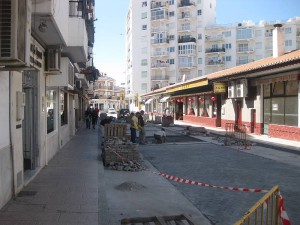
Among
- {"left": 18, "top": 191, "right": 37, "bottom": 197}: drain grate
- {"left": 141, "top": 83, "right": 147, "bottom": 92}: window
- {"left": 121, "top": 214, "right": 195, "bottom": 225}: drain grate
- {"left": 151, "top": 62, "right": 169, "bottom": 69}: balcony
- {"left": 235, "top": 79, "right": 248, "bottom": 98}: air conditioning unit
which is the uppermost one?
{"left": 151, "top": 62, "right": 169, "bottom": 69}: balcony

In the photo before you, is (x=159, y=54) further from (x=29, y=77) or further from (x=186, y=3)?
(x=29, y=77)

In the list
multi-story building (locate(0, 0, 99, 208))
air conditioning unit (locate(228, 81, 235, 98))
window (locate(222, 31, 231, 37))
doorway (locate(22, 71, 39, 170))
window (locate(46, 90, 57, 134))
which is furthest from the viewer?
window (locate(222, 31, 231, 37))

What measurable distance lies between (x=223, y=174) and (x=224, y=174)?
0.03 m

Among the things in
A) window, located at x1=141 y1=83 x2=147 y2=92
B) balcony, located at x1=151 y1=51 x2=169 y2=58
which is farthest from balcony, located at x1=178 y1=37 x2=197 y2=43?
window, located at x1=141 y1=83 x2=147 y2=92

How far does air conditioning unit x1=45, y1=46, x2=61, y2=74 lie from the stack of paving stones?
3020 millimetres

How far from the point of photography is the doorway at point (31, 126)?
9422mm

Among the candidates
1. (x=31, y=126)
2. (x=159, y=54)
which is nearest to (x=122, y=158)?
(x=31, y=126)

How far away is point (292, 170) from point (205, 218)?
5.79 metres

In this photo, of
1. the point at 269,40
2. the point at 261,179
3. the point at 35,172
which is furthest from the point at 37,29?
the point at 269,40

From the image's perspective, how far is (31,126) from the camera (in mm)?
9492

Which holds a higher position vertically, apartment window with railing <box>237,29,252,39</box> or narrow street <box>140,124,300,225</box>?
apartment window with railing <box>237,29,252,39</box>

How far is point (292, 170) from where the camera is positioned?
1101 cm

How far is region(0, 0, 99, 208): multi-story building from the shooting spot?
4684 mm

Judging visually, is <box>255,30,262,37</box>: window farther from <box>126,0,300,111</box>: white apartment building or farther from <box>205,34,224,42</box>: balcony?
<box>205,34,224,42</box>: balcony
